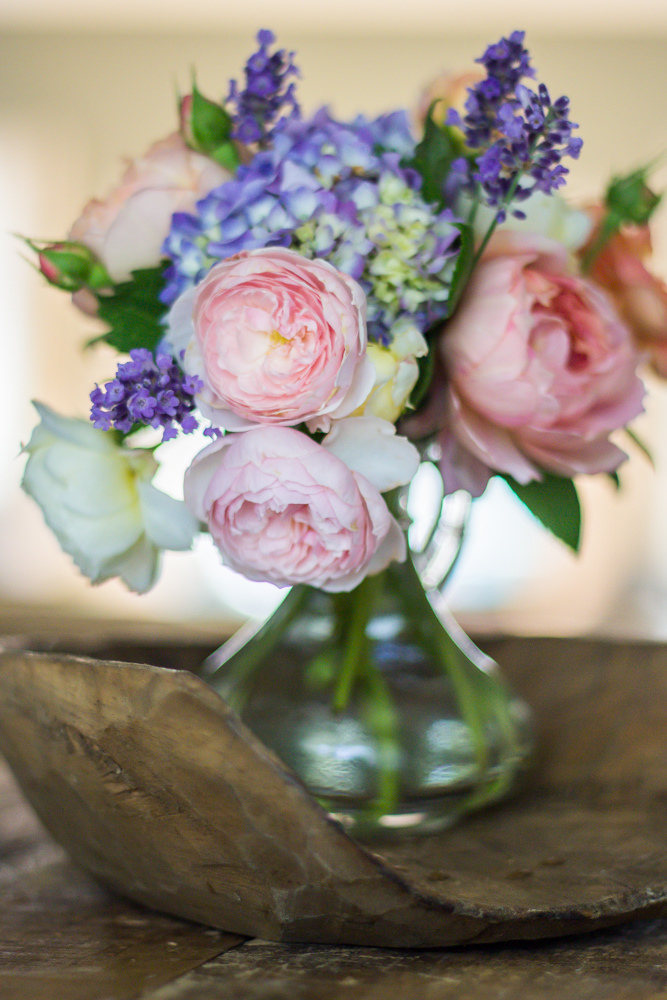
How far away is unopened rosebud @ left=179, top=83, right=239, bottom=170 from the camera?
1.41ft

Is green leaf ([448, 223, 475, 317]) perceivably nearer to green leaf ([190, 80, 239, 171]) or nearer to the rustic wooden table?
green leaf ([190, 80, 239, 171])

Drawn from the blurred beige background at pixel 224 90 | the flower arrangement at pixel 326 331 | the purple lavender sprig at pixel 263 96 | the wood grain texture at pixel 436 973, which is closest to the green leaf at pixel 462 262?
the flower arrangement at pixel 326 331

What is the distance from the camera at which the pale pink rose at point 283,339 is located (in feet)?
1.17

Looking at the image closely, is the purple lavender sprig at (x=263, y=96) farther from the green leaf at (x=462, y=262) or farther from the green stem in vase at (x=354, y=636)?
the green stem in vase at (x=354, y=636)

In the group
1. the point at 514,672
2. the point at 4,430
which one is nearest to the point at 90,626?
the point at 514,672

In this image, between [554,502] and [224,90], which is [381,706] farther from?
[224,90]

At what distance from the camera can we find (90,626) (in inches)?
37.2

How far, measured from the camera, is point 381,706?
44 cm

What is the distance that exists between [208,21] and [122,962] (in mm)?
4178

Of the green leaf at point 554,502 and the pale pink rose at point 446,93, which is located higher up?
the pale pink rose at point 446,93

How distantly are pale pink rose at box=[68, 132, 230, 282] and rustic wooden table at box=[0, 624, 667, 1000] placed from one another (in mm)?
277

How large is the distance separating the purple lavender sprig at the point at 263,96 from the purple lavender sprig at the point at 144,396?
13 cm

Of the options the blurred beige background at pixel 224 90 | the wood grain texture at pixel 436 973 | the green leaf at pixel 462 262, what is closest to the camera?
the wood grain texture at pixel 436 973

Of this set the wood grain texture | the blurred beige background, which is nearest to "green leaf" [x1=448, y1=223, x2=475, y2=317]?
the wood grain texture
